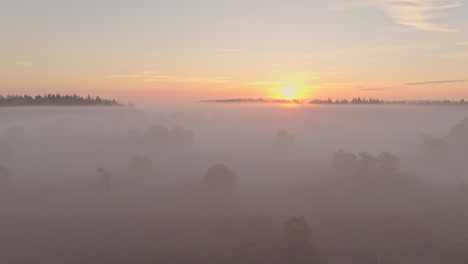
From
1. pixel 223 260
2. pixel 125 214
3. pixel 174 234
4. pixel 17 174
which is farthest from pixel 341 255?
pixel 17 174

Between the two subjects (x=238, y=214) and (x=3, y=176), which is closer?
(x=238, y=214)

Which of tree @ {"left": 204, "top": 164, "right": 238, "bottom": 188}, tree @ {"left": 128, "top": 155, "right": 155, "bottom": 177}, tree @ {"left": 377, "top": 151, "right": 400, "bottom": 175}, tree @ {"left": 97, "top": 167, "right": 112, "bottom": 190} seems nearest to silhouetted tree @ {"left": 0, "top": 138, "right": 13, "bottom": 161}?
tree @ {"left": 128, "top": 155, "right": 155, "bottom": 177}

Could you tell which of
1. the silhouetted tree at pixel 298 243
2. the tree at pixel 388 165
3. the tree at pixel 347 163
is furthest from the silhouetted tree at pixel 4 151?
the tree at pixel 388 165

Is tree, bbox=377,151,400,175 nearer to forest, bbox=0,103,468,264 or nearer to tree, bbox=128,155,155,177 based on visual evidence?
forest, bbox=0,103,468,264

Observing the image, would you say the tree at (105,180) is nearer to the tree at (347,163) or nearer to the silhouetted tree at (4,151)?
the silhouetted tree at (4,151)

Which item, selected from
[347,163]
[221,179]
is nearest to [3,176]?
[221,179]

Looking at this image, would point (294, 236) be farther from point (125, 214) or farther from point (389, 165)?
point (389, 165)

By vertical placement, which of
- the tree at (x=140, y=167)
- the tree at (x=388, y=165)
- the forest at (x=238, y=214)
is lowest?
the forest at (x=238, y=214)

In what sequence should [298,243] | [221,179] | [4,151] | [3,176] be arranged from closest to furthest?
[298,243] → [221,179] → [3,176] → [4,151]

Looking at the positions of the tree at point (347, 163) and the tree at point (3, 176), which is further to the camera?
the tree at point (347, 163)

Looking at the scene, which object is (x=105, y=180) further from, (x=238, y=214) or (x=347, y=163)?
(x=347, y=163)

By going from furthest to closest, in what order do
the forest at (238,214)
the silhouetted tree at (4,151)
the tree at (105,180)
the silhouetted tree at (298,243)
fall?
the silhouetted tree at (4,151) < the tree at (105,180) < the forest at (238,214) < the silhouetted tree at (298,243)
